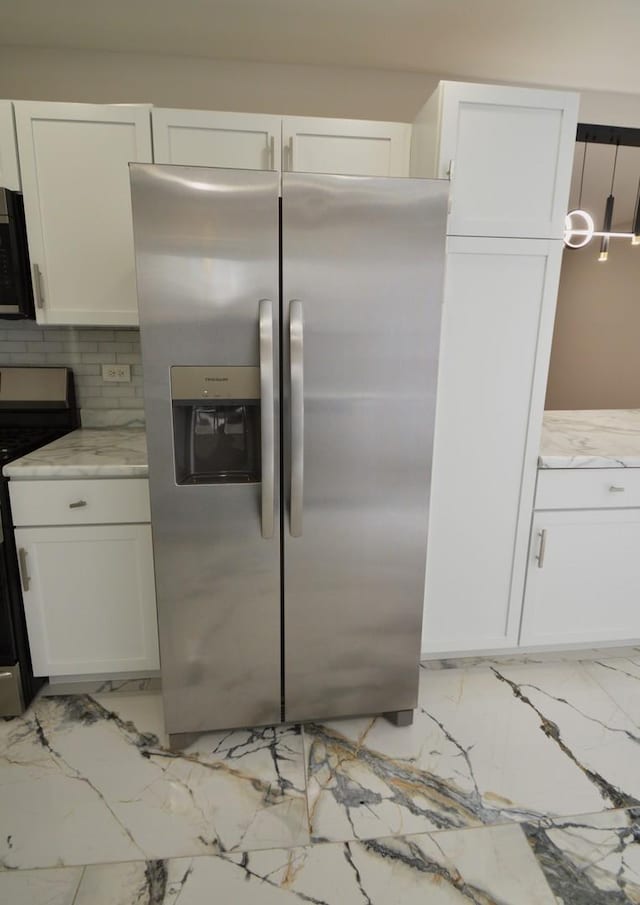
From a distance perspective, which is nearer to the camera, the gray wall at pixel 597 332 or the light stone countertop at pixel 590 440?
the light stone countertop at pixel 590 440

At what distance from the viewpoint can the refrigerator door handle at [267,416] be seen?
1395 mm

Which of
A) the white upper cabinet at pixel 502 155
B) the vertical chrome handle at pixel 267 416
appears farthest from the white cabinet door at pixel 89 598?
the white upper cabinet at pixel 502 155

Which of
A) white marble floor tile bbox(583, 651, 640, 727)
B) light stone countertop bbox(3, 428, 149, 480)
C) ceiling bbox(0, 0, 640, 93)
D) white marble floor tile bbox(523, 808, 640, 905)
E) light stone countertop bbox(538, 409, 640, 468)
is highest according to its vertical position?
ceiling bbox(0, 0, 640, 93)

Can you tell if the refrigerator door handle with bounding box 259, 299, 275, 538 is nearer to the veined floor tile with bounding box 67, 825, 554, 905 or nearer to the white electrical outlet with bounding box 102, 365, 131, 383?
the veined floor tile with bounding box 67, 825, 554, 905

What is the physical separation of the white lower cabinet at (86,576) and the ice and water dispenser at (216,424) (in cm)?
38

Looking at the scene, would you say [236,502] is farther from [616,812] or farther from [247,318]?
[616,812]

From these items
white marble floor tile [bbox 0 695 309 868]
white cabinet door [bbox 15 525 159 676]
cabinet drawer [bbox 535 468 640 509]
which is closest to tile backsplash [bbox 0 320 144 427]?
white cabinet door [bbox 15 525 159 676]

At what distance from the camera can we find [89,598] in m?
1.86

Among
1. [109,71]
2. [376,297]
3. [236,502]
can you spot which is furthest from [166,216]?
[109,71]

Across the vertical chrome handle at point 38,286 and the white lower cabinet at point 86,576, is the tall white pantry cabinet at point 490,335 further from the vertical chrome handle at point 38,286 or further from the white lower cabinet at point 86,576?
the vertical chrome handle at point 38,286

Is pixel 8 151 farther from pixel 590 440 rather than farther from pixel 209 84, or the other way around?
pixel 590 440

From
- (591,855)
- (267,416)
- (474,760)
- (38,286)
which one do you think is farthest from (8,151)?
(591,855)

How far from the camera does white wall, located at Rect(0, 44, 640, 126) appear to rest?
2139 millimetres

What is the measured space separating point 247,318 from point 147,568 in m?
1.03
